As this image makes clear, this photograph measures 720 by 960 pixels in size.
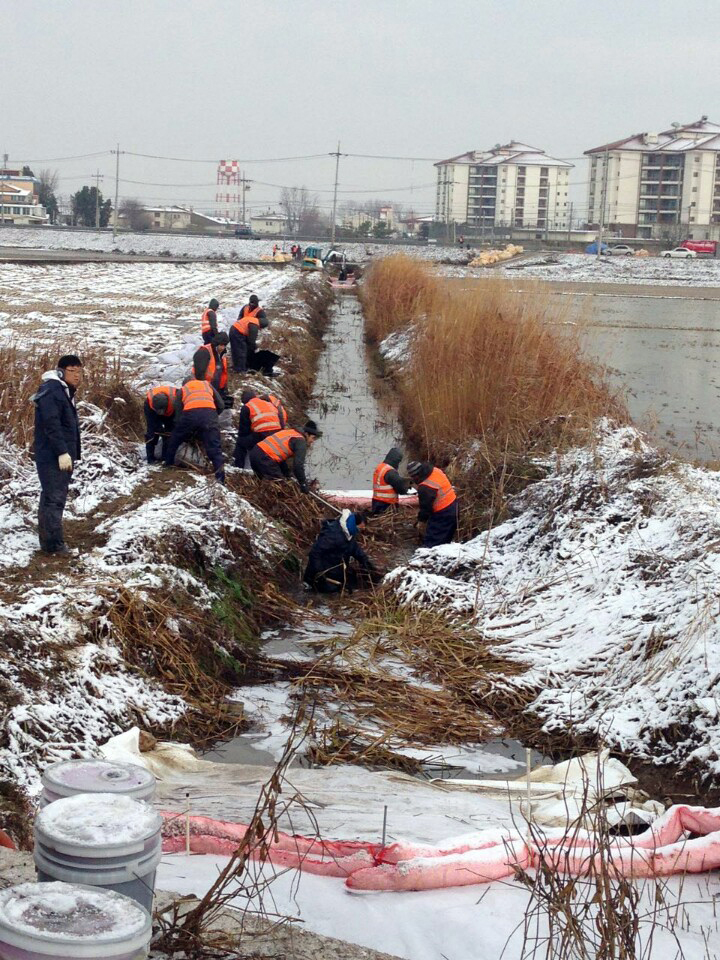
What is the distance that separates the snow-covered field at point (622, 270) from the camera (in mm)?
61469

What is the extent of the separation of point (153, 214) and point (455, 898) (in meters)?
136

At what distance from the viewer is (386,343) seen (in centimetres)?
2395

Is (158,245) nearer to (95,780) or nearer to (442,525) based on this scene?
(442,525)

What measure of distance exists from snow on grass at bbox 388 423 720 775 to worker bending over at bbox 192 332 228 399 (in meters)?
3.75

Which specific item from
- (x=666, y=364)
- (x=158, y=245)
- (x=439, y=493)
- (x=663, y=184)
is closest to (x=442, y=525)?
(x=439, y=493)

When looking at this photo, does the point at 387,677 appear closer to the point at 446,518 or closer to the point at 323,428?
the point at 446,518

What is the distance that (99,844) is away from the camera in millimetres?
2738

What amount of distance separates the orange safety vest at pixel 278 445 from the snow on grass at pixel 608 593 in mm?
1908

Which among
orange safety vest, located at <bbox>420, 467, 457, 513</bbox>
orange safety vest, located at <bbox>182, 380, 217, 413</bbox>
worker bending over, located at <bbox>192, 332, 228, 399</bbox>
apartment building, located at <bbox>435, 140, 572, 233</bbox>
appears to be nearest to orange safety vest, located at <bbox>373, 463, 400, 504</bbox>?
orange safety vest, located at <bbox>420, 467, 457, 513</bbox>

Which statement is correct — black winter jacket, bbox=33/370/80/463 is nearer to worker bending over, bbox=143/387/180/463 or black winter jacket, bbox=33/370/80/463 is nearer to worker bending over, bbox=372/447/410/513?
worker bending over, bbox=143/387/180/463

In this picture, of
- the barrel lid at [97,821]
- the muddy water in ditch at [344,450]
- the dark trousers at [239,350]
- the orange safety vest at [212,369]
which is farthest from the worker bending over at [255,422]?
the barrel lid at [97,821]

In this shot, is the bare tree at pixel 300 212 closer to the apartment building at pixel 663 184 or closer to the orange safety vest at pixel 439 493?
the apartment building at pixel 663 184

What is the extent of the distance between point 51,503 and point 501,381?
6530mm

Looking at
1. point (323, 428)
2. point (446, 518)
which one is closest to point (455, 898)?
point (446, 518)
